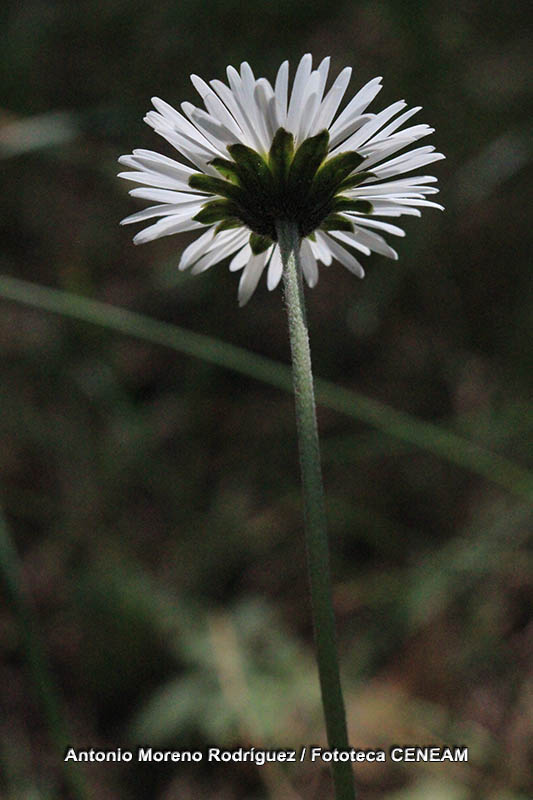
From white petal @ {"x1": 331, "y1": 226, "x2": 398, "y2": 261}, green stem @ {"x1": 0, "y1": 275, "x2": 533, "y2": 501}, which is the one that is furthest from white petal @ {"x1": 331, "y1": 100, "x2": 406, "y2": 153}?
green stem @ {"x1": 0, "y1": 275, "x2": 533, "y2": 501}

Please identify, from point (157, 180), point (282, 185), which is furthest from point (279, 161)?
point (157, 180)

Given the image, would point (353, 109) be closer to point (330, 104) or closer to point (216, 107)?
point (330, 104)

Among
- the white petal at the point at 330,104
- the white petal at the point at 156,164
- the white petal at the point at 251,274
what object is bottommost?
the white petal at the point at 156,164

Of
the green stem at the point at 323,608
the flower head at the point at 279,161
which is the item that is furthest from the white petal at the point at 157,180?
the green stem at the point at 323,608

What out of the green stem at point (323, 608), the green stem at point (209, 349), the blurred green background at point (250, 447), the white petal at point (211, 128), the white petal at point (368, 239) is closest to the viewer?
the green stem at point (323, 608)

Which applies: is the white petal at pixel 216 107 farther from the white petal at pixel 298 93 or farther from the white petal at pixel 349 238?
the white petal at pixel 349 238

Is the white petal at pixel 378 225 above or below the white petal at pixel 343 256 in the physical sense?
below

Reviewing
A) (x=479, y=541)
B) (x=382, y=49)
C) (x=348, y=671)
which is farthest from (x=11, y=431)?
(x=382, y=49)
